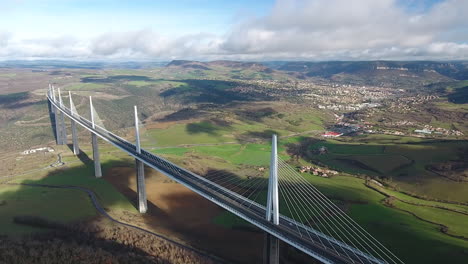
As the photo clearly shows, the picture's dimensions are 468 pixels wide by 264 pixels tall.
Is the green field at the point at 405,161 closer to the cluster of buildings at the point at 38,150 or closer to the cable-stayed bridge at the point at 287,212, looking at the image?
the cable-stayed bridge at the point at 287,212

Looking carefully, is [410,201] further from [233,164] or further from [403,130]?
[403,130]

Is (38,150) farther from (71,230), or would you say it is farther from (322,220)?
(322,220)

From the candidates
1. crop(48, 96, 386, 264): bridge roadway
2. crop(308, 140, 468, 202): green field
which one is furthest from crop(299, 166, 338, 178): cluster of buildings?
crop(48, 96, 386, 264): bridge roadway

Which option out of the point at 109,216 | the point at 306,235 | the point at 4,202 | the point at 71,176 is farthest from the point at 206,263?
the point at 71,176

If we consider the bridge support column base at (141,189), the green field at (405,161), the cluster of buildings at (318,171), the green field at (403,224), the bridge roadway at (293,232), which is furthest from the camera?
the cluster of buildings at (318,171)

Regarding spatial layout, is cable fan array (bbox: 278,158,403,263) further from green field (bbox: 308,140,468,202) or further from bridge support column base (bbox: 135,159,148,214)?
bridge support column base (bbox: 135,159,148,214)

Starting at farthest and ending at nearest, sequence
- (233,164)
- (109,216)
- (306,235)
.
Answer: (233,164), (109,216), (306,235)

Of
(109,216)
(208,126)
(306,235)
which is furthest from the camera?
(208,126)

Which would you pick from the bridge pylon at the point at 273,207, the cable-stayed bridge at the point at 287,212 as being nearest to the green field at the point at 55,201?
the cable-stayed bridge at the point at 287,212

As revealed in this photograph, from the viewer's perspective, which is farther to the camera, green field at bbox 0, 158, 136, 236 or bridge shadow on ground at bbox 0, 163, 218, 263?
green field at bbox 0, 158, 136, 236
